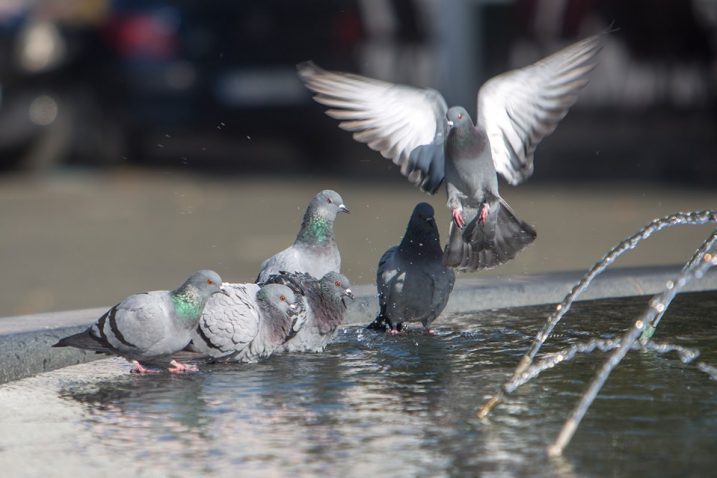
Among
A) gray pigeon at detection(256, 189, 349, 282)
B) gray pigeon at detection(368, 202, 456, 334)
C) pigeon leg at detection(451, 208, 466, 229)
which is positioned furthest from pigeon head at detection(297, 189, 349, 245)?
pigeon leg at detection(451, 208, 466, 229)

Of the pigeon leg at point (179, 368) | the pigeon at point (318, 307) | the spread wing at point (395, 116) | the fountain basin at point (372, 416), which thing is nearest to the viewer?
the fountain basin at point (372, 416)

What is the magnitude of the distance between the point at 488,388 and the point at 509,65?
1270 centimetres

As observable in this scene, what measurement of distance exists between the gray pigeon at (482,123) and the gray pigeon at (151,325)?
120cm

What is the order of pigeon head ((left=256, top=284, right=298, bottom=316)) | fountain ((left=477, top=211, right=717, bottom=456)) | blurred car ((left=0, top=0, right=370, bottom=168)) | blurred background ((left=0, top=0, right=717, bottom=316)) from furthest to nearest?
1. blurred car ((left=0, top=0, right=370, bottom=168))
2. blurred background ((left=0, top=0, right=717, bottom=316))
3. pigeon head ((left=256, top=284, right=298, bottom=316))
4. fountain ((left=477, top=211, right=717, bottom=456))

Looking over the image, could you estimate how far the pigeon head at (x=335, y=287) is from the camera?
507cm

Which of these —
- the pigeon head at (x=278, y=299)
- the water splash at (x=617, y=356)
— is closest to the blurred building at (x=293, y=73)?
the pigeon head at (x=278, y=299)

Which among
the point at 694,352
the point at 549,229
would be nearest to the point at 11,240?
the point at 549,229

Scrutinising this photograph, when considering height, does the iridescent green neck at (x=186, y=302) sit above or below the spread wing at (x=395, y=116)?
below

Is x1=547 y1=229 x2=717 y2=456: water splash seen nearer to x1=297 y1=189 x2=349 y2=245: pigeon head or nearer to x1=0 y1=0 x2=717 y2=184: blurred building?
x1=297 y1=189 x2=349 y2=245: pigeon head

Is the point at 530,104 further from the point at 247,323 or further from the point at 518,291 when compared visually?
the point at 247,323

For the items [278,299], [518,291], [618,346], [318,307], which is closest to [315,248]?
[318,307]

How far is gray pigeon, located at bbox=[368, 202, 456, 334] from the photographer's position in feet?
17.7

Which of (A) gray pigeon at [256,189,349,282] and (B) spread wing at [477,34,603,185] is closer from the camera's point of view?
(A) gray pigeon at [256,189,349,282]

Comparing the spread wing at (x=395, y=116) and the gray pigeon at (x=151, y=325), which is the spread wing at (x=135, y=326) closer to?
the gray pigeon at (x=151, y=325)
